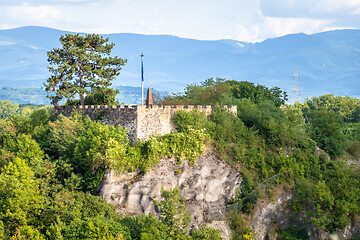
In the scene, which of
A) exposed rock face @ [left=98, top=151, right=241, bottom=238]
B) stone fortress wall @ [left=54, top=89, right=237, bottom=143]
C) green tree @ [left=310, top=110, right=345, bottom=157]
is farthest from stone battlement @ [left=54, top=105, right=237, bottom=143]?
green tree @ [left=310, top=110, right=345, bottom=157]

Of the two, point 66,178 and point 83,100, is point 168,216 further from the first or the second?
point 83,100

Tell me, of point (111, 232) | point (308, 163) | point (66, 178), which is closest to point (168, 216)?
point (111, 232)

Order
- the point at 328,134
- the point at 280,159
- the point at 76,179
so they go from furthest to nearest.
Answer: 1. the point at 328,134
2. the point at 280,159
3. the point at 76,179

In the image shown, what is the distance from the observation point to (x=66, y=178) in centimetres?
4188

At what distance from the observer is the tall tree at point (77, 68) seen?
160ft

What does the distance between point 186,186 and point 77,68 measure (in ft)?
54.7

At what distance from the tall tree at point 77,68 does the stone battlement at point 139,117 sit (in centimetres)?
493

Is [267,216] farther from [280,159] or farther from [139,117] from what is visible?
[139,117]

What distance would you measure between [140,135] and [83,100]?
426 inches

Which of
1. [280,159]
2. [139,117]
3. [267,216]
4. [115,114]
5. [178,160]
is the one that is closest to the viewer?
[139,117]

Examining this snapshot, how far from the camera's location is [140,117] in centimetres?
4212

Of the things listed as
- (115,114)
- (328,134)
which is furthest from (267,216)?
(115,114)

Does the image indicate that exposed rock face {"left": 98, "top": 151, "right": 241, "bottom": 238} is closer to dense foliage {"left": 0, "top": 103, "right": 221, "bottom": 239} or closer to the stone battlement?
dense foliage {"left": 0, "top": 103, "right": 221, "bottom": 239}

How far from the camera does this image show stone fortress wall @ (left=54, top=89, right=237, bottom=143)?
4212cm
